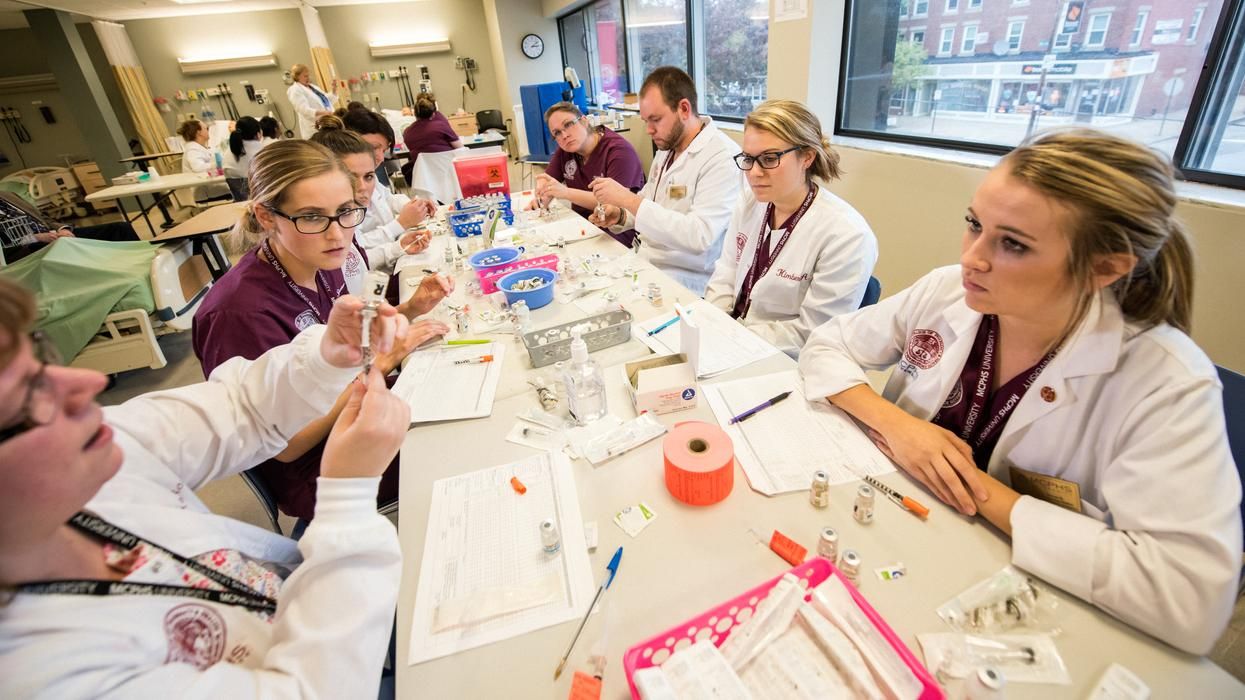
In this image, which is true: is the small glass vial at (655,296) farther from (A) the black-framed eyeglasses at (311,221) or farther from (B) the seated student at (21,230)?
(B) the seated student at (21,230)

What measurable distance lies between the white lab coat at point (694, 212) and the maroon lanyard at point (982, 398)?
1457 mm

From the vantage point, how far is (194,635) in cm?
63

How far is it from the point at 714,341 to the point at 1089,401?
79 centimetres

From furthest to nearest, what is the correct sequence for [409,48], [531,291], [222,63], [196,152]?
[409,48] → [222,63] → [196,152] → [531,291]

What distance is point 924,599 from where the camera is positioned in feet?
2.30

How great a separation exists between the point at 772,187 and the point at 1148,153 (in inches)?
38.6

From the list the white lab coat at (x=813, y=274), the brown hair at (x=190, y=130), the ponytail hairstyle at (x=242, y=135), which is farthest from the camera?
the brown hair at (x=190, y=130)

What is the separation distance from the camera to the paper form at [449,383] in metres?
1.19

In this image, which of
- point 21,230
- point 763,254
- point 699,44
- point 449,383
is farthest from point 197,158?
point 763,254

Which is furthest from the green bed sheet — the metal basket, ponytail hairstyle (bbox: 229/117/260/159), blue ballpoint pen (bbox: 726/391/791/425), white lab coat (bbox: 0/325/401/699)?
blue ballpoint pen (bbox: 726/391/791/425)

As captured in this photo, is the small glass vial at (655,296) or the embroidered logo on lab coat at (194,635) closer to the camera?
the embroidered logo on lab coat at (194,635)

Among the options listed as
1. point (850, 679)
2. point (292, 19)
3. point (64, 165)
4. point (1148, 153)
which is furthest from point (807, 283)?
point (64, 165)

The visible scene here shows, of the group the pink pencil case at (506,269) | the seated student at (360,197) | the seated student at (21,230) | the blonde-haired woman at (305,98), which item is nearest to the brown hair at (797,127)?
the pink pencil case at (506,269)

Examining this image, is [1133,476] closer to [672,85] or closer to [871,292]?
[871,292]
